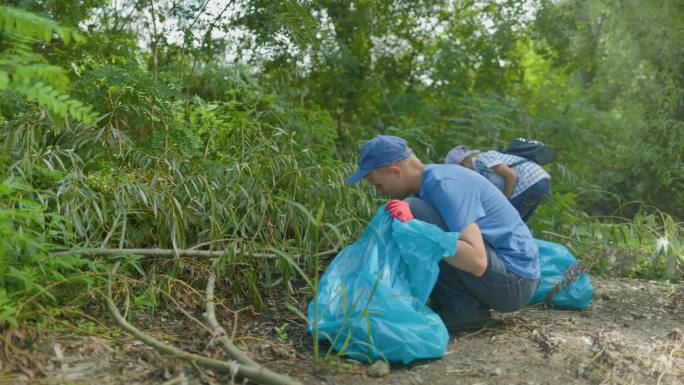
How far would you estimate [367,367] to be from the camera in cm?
285

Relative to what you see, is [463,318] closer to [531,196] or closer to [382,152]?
[382,152]

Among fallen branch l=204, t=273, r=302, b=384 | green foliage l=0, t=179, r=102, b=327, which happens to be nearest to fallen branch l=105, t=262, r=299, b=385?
fallen branch l=204, t=273, r=302, b=384

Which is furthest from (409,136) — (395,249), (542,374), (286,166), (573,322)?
(542,374)

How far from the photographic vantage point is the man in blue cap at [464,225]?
10.2ft

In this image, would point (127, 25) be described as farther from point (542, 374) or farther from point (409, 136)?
point (542, 374)

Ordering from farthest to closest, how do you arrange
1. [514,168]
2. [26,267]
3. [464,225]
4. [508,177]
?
[514,168]
[508,177]
[464,225]
[26,267]

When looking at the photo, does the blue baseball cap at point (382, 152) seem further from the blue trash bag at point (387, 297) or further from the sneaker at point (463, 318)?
the sneaker at point (463, 318)

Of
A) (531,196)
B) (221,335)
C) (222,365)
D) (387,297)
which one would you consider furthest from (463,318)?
(531,196)

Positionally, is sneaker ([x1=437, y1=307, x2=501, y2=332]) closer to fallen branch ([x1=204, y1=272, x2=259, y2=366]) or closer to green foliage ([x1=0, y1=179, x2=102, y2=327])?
fallen branch ([x1=204, y1=272, x2=259, y2=366])

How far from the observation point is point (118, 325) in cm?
304

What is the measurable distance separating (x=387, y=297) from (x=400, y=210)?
0.41m

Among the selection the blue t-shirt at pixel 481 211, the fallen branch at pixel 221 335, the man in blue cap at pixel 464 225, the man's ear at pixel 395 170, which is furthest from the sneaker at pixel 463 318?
the fallen branch at pixel 221 335

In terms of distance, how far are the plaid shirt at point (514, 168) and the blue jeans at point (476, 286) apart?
1421mm

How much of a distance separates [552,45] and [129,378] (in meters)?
7.82
